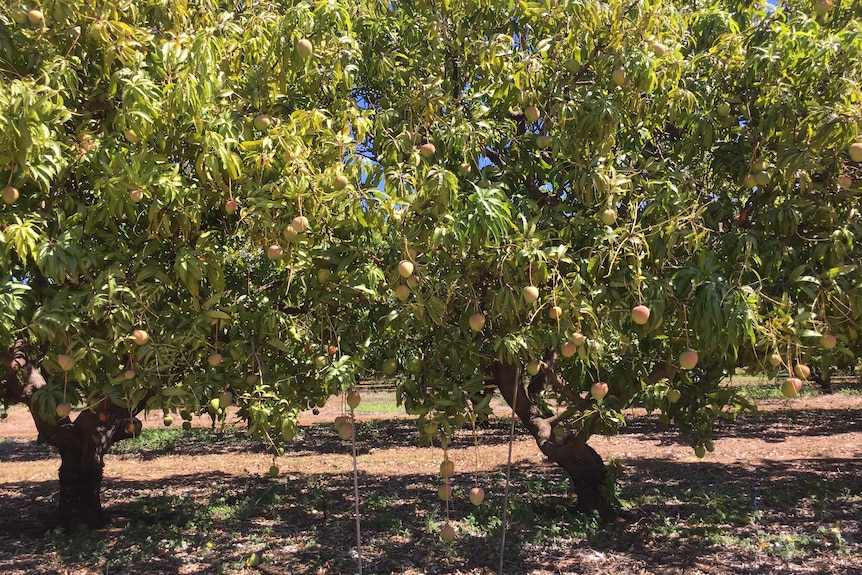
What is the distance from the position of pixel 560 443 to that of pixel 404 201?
3.77 metres

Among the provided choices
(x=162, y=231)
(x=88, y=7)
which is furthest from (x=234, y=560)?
(x=88, y=7)

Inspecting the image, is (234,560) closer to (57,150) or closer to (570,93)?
(57,150)

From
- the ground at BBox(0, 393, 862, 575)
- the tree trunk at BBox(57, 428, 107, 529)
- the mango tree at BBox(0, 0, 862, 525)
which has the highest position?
the mango tree at BBox(0, 0, 862, 525)

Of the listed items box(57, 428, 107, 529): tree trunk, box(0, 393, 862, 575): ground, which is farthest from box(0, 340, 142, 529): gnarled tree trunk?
box(0, 393, 862, 575): ground

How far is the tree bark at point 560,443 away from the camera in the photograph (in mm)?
5199

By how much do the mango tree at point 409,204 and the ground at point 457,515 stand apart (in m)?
2.34

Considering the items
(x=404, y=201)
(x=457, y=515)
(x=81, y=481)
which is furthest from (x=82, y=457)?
(x=404, y=201)

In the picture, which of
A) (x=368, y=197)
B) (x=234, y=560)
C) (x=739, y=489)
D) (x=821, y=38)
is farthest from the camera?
(x=739, y=489)

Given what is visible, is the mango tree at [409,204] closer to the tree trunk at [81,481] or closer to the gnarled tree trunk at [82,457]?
the gnarled tree trunk at [82,457]

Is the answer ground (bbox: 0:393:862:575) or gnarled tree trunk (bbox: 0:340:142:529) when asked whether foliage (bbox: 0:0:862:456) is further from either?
gnarled tree trunk (bbox: 0:340:142:529)

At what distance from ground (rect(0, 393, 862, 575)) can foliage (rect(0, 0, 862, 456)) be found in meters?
2.46

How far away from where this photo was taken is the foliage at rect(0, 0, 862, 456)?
2.66 metres

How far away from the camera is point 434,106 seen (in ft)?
11.4

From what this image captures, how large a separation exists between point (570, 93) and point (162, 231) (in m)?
2.22
